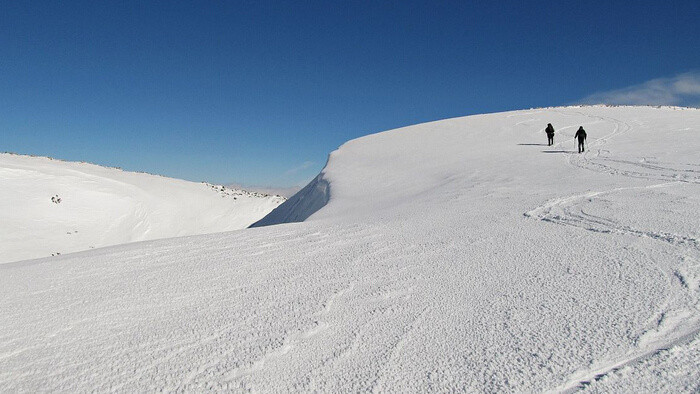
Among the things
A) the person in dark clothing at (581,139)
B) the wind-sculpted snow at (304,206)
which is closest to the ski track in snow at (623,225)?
the person in dark clothing at (581,139)

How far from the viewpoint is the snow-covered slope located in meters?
16.1

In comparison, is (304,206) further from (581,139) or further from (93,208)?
(93,208)

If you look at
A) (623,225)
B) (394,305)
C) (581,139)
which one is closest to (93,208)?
(394,305)

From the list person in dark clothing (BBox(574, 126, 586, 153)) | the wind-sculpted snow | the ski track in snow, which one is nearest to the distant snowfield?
the ski track in snow

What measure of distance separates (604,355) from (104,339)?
12.4 feet

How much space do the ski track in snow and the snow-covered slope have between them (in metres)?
17.4

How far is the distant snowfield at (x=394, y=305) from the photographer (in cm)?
256

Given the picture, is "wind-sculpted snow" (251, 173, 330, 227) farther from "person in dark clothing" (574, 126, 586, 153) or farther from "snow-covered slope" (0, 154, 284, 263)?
"person in dark clothing" (574, 126, 586, 153)

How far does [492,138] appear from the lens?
19.1m

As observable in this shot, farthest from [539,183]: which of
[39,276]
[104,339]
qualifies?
[39,276]

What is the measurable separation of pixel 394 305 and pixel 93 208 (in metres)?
19.7

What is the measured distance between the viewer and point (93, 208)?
60.8 feet

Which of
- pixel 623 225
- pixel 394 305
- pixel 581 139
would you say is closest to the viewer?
pixel 394 305

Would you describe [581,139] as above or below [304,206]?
above
